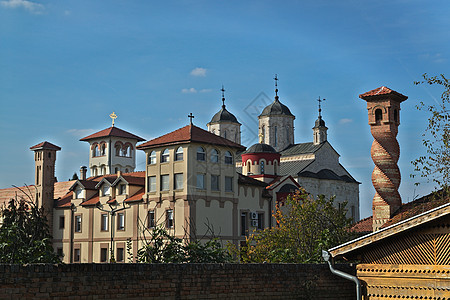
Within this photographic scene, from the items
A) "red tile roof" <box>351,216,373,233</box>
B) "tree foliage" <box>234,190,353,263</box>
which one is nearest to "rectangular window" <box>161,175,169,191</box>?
"tree foliage" <box>234,190,353,263</box>

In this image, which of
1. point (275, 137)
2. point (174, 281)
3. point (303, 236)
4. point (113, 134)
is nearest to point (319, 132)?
point (275, 137)

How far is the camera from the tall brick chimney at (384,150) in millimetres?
28047

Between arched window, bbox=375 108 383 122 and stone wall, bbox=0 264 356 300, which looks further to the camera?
arched window, bbox=375 108 383 122

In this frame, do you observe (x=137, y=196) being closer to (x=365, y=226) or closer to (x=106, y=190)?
(x=106, y=190)

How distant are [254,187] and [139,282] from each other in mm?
33951

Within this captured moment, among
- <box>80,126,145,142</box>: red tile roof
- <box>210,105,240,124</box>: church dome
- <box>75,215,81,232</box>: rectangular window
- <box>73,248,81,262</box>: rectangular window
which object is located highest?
<box>210,105,240,124</box>: church dome

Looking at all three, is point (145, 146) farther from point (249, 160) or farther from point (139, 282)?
point (139, 282)

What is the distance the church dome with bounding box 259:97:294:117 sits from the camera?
82812 millimetres

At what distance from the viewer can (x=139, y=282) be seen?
44.0 feet

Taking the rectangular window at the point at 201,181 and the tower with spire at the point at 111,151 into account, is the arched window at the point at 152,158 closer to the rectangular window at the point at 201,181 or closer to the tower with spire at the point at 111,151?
the rectangular window at the point at 201,181

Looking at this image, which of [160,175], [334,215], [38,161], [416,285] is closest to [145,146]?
[160,175]

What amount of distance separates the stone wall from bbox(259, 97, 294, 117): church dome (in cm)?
6665

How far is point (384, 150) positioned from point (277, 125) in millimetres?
54369

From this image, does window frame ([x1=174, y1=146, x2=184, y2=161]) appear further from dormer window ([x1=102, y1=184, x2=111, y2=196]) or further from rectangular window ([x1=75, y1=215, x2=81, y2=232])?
rectangular window ([x1=75, y1=215, x2=81, y2=232])
